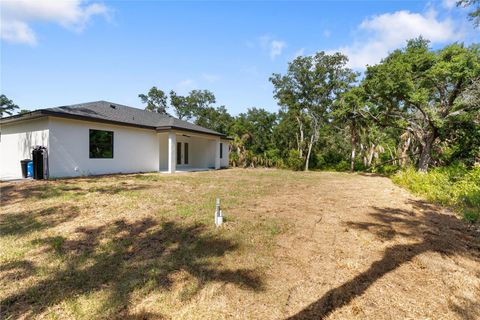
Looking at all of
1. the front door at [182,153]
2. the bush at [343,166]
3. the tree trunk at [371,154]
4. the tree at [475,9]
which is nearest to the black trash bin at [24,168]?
the front door at [182,153]

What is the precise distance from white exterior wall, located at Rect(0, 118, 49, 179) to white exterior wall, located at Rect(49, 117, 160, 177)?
1.76ft

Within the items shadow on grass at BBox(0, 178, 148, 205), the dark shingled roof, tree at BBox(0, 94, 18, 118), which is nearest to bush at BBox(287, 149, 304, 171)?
the dark shingled roof

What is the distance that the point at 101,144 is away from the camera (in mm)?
11484

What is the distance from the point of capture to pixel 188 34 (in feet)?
32.3

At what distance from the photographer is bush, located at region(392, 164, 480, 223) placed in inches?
245

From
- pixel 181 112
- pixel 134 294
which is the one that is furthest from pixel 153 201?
pixel 181 112

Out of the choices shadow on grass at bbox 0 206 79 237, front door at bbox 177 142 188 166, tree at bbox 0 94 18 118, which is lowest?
shadow on grass at bbox 0 206 79 237

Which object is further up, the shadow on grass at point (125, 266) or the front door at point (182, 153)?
the front door at point (182, 153)

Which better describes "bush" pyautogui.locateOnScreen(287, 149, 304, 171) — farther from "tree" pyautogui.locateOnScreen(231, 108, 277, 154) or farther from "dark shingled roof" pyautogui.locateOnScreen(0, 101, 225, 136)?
"dark shingled roof" pyautogui.locateOnScreen(0, 101, 225, 136)

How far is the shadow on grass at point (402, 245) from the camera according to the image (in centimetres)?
238

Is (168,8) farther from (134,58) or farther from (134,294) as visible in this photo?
(134,294)

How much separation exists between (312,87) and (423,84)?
9585mm

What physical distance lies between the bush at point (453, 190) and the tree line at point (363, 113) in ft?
13.7

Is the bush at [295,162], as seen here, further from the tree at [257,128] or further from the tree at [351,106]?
the tree at [351,106]
